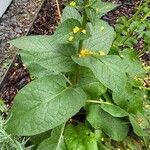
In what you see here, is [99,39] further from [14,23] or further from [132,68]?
[14,23]

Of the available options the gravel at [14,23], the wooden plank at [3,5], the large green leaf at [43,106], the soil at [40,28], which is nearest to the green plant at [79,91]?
the large green leaf at [43,106]

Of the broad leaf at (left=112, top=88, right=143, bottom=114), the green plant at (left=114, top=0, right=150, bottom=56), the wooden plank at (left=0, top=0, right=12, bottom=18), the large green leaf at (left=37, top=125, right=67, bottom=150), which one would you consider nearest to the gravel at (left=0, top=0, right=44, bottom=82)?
the wooden plank at (left=0, top=0, right=12, bottom=18)

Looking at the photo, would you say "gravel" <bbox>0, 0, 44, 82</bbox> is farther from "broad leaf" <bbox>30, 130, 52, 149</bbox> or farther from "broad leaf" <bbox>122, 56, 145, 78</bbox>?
"broad leaf" <bbox>122, 56, 145, 78</bbox>

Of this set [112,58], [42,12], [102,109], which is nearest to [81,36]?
[112,58]

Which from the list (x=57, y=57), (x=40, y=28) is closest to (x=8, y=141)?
(x=57, y=57)

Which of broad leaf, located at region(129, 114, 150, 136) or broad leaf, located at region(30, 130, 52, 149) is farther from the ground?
broad leaf, located at region(30, 130, 52, 149)

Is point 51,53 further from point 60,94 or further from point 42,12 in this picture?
point 42,12
